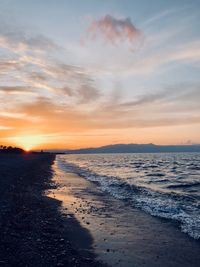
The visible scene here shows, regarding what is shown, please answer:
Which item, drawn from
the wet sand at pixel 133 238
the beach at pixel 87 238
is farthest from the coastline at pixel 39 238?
the wet sand at pixel 133 238

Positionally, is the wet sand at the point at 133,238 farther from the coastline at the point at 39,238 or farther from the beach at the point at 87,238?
the coastline at the point at 39,238

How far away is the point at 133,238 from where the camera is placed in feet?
38.0

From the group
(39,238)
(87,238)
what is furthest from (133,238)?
(39,238)

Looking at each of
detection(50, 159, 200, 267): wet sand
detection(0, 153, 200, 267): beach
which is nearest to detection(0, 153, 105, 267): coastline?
detection(0, 153, 200, 267): beach

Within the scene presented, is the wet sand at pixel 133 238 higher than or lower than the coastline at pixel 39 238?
lower

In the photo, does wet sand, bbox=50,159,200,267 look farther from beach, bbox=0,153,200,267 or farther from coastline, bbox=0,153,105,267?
coastline, bbox=0,153,105,267

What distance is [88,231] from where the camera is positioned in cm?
1233

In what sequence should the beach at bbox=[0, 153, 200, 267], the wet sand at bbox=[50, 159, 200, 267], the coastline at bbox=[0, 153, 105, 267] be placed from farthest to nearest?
the wet sand at bbox=[50, 159, 200, 267] < the beach at bbox=[0, 153, 200, 267] < the coastline at bbox=[0, 153, 105, 267]

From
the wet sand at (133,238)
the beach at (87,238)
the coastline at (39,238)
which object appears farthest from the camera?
the wet sand at (133,238)

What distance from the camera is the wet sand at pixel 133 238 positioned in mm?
9266

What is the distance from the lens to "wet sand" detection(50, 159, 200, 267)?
9.27 meters

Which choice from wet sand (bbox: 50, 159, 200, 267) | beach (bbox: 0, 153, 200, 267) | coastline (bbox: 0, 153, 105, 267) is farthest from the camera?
wet sand (bbox: 50, 159, 200, 267)

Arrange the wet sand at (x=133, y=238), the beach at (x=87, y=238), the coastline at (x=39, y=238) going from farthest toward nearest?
the wet sand at (x=133, y=238) → the beach at (x=87, y=238) → the coastline at (x=39, y=238)

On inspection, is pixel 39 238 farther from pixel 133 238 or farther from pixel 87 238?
pixel 133 238
